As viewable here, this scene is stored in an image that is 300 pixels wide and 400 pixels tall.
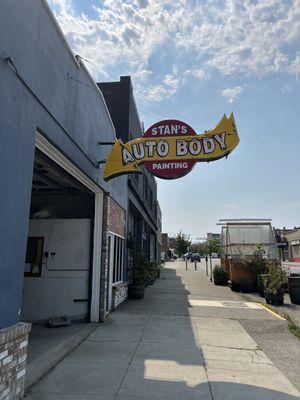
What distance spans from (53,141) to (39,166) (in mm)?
2179

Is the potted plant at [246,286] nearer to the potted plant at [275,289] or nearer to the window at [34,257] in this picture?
the potted plant at [275,289]

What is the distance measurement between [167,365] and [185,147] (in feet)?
13.4

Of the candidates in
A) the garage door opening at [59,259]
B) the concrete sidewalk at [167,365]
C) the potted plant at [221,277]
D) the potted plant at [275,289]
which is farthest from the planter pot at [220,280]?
the garage door opening at [59,259]

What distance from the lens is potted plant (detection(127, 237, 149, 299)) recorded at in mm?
14492

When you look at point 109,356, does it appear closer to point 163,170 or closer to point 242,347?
point 242,347

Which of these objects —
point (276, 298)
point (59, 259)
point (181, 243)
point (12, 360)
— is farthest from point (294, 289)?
point (181, 243)

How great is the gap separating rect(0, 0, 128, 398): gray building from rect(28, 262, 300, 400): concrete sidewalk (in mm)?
1084

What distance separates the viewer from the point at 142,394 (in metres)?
5.01

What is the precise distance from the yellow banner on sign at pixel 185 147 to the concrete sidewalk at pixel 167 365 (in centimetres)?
362

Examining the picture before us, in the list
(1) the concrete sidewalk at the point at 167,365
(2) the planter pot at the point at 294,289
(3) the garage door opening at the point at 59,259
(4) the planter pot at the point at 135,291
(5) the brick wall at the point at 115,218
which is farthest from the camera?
(4) the planter pot at the point at 135,291

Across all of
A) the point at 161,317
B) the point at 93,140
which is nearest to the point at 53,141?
the point at 93,140

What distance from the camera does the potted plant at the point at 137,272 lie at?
1449 cm

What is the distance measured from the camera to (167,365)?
629cm

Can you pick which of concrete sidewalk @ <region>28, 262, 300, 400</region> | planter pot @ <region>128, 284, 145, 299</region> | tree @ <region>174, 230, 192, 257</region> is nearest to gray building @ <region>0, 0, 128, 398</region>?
planter pot @ <region>128, 284, 145, 299</region>
